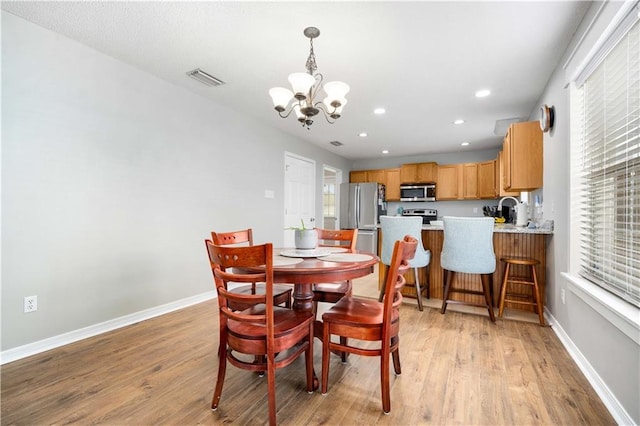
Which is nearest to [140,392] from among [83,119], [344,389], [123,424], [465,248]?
[123,424]

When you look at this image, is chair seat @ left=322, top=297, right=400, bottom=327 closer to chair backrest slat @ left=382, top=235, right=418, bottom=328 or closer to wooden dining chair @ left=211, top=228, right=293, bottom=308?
chair backrest slat @ left=382, top=235, right=418, bottom=328

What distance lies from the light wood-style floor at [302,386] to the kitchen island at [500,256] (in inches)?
27.8

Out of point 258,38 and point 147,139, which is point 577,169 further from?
point 147,139

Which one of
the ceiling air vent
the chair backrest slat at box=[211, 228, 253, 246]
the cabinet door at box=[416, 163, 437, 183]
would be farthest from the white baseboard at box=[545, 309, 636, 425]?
the cabinet door at box=[416, 163, 437, 183]

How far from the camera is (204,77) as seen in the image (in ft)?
9.80

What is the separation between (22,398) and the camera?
65.2 inches

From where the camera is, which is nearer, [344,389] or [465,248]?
[344,389]

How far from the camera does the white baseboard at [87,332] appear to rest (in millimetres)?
2092

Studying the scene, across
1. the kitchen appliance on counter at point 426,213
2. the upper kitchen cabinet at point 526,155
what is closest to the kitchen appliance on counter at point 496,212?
the kitchen appliance on counter at point 426,213

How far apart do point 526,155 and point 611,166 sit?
1559mm

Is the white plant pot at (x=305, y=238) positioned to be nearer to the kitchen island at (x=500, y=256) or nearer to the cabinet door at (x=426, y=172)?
the kitchen island at (x=500, y=256)

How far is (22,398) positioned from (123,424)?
0.74 metres

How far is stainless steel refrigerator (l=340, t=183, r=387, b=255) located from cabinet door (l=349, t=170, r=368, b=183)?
46 centimetres

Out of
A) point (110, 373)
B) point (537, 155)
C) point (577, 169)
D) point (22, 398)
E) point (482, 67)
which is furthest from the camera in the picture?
point (537, 155)
